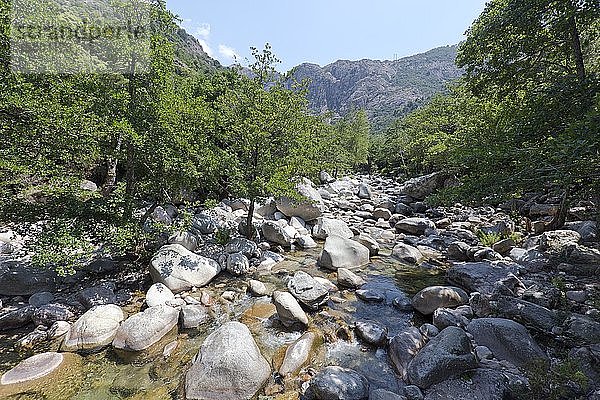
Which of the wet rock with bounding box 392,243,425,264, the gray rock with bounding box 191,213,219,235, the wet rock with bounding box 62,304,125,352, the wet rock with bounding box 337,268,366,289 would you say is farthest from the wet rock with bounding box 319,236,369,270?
the wet rock with bounding box 62,304,125,352

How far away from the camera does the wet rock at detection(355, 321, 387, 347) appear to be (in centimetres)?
648

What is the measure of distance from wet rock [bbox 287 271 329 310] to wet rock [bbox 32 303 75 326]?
5.32m

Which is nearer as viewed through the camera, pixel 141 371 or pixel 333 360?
pixel 141 371

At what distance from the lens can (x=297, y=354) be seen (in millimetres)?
5945

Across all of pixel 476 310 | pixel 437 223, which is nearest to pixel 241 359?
pixel 476 310

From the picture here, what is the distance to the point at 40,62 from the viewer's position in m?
7.02

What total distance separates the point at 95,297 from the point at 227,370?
498 centimetres

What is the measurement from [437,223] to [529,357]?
13.1m

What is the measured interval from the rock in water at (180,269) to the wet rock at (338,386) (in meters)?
5.12

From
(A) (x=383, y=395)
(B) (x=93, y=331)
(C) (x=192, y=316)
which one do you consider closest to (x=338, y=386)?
(A) (x=383, y=395)

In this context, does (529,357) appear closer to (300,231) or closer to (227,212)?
(300,231)

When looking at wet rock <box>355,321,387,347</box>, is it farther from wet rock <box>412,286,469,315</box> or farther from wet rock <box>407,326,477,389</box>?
wet rock <box>412,286,469,315</box>

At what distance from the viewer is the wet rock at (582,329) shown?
5.54 m

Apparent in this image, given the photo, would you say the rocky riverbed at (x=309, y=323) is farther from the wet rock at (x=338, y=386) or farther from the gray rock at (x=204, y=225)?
the gray rock at (x=204, y=225)
